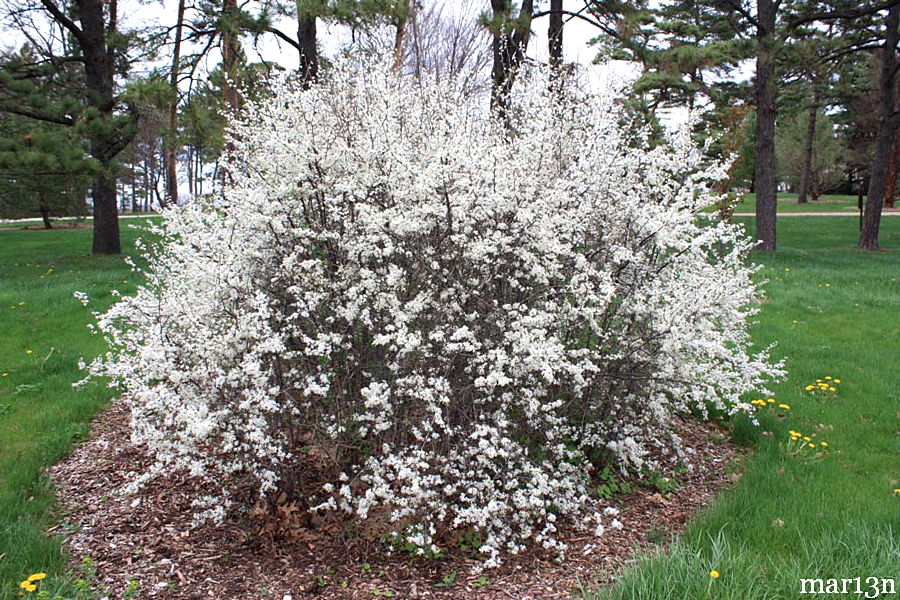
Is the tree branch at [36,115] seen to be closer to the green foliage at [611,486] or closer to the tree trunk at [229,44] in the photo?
the tree trunk at [229,44]

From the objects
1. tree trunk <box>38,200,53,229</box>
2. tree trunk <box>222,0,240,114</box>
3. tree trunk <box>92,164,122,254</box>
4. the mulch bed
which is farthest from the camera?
tree trunk <box>38,200,53,229</box>

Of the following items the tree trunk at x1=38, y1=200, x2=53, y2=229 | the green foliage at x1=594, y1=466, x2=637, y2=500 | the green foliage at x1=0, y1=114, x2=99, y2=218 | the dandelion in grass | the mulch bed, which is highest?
the green foliage at x1=0, y1=114, x2=99, y2=218

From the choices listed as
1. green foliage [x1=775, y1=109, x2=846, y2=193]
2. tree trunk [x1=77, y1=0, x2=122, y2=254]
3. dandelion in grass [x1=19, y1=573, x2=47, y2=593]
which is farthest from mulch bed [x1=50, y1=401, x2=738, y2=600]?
green foliage [x1=775, y1=109, x2=846, y2=193]

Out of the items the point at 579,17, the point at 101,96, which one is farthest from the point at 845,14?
the point at 101,96

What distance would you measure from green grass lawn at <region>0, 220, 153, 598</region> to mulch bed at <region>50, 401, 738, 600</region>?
22 cm

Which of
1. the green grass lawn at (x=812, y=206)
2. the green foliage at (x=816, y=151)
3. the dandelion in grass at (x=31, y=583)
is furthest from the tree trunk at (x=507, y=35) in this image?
the green foliage at (x=816, y=151)

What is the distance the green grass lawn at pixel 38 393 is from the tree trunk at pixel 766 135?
12370 mm

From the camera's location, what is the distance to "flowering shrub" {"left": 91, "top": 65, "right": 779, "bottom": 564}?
10.3 feet

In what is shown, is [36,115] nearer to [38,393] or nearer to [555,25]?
[38,393]

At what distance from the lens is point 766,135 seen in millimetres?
12961

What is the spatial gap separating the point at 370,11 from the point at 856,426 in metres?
8.36

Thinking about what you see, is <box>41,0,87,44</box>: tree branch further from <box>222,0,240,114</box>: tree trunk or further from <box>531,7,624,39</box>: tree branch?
<box>531,7,624,39</box>: tree branch

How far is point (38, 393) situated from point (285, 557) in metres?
3.24

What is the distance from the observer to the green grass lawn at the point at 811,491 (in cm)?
262
